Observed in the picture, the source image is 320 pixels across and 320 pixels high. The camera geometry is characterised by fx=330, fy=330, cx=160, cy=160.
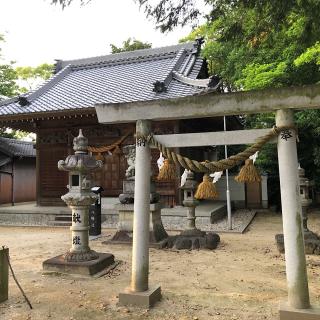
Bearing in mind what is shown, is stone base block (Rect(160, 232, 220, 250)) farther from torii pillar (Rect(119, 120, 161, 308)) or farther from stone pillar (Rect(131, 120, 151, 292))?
stone pillar (Rect(131, 120, 151, 292))

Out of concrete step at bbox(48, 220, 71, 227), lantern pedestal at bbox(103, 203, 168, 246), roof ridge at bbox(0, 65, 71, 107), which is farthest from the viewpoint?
roof ridge at bbox(0, 65, 71, 107)

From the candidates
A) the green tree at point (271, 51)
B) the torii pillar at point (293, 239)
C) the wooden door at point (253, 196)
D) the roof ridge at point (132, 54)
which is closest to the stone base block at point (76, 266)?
the torii pillar at point (293, 239)

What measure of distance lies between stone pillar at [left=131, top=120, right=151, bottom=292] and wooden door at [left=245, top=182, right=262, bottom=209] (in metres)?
13.8

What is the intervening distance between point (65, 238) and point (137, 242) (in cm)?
623

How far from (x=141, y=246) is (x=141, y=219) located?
0.39m

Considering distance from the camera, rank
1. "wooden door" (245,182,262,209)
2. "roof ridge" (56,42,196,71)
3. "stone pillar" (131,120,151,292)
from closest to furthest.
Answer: "stone pillar" (131,120,151,292), "wooden door" (245,182,262,209), "roof ridge" (56,42,196,71)

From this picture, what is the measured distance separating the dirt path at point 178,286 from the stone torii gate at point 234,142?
42 centimetres

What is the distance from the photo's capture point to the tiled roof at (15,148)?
19.6m

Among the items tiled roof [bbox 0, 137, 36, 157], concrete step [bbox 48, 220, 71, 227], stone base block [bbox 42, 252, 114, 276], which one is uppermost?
tiled roof [bbox 0, 137, 36, 157]

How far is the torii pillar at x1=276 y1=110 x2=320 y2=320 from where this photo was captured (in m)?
4.06

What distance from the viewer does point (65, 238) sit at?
407 inches

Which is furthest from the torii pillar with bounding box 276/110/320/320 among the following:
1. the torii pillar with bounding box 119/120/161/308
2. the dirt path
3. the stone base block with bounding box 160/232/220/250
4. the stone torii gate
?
the stone base block with bounding box 160/232/220/250

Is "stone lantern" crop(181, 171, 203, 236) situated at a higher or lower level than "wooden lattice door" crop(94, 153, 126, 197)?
lower

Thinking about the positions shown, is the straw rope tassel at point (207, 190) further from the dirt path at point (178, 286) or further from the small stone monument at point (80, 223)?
the small stone monument at point (80, 223)
